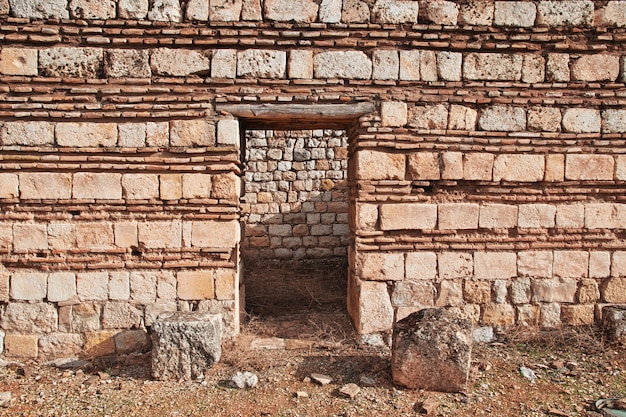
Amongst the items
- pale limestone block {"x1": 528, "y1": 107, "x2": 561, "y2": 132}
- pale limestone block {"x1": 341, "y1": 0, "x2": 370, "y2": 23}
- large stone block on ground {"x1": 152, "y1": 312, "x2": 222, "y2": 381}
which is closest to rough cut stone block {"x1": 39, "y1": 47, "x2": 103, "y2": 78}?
pale limestone block {"x1": 341, "y1": 0, "x2": 370, "y2": 23}

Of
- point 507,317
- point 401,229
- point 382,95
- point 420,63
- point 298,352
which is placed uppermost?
point 420,63

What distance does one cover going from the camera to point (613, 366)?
430cm

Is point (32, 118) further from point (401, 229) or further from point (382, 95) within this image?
point (401, 229)

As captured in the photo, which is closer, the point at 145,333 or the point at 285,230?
the point at 145,333

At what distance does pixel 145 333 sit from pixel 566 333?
471 centimetres

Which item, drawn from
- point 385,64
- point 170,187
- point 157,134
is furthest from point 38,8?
point 385,64

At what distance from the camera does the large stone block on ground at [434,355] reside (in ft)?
12.3

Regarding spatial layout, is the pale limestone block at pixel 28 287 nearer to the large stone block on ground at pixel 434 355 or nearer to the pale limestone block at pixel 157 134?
the pale limestone block at pixel 157 134

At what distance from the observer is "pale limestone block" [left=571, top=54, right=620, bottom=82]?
15.9ft

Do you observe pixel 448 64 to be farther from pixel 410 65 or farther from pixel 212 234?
pixel 212 234

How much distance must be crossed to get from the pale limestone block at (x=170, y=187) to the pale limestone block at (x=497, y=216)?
3363 mm

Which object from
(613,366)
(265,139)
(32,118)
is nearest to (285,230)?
(265,139)

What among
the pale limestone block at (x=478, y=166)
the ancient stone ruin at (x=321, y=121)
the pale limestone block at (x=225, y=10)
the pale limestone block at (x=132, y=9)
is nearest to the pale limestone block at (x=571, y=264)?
the ancient stone ruin at (x=321, y=121)

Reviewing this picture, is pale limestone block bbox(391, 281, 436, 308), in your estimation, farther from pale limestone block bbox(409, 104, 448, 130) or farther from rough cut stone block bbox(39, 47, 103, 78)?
rough cut stone block bbox(39, 47, 103, 78)
